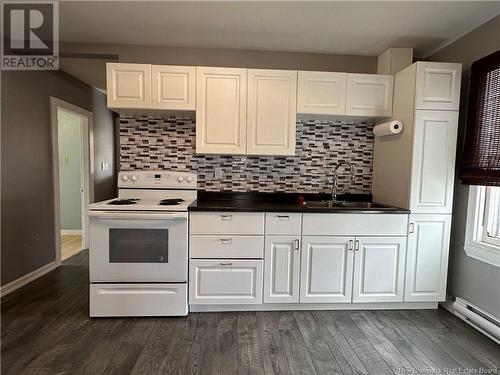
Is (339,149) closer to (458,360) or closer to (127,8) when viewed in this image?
(458,360)

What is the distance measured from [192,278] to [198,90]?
1565 millimetres

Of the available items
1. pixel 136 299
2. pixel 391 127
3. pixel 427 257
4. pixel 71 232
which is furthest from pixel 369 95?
pixel 71 232

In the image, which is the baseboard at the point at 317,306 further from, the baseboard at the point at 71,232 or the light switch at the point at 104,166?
the baseboard at the point at 71,232

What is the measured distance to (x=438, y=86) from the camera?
2201mm

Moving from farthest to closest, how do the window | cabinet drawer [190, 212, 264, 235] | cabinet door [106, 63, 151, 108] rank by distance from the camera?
cabinet door [106, 63, 151, 108], cabinet drawer [190, 212, 264, 235], the window

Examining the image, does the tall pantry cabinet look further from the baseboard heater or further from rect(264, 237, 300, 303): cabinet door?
rect(264, 237, 300, 303): cabinet door

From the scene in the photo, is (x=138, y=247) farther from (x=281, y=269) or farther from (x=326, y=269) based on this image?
(x=326, y=269)

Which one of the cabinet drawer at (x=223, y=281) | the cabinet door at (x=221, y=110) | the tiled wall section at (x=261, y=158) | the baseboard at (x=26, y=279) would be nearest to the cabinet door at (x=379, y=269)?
the tiled wall section at (x=261, y=158)

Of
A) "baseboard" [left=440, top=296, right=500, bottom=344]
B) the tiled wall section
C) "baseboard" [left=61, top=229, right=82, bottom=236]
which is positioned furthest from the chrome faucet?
"baseboard" [left=61, top=229, right=82, bottom=236]

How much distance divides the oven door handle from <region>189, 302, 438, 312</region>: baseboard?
776mm

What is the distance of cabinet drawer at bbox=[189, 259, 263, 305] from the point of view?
2201 mm

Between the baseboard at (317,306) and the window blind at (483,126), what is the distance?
3.67 feet

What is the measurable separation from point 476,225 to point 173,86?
2.71m

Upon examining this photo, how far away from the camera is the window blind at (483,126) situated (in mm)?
1956
